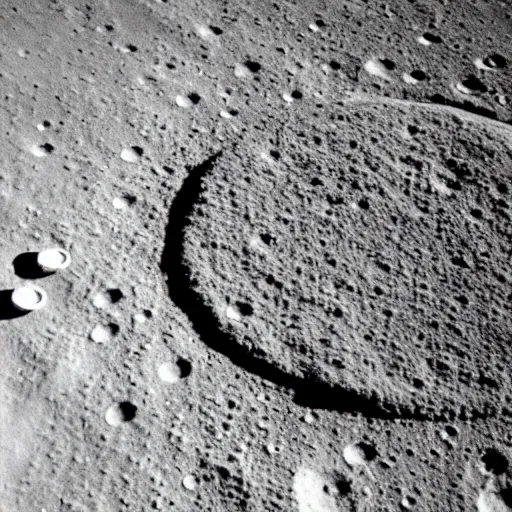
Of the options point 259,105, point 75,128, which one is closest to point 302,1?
point 259,105

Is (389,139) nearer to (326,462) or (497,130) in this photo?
(497,130)

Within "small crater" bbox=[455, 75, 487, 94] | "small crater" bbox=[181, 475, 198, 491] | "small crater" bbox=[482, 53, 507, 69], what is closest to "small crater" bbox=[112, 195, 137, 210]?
"small crater" bbox=[181, 475, 198, 491]

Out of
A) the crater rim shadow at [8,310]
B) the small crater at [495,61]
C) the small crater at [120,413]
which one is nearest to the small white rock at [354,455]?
the small crater at [120,413]

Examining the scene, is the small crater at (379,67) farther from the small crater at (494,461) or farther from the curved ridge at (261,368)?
the small crater at (494,461)

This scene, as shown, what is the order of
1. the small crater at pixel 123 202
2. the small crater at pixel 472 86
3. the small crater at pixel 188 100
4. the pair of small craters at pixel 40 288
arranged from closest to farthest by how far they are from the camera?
1. the pair of small craters at pixel 40 288
2. the small crater at pixel 123 202
3. the small crater at pixel 188 100
4. the small crater at pixel 472 86

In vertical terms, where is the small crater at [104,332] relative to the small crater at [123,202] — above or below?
below

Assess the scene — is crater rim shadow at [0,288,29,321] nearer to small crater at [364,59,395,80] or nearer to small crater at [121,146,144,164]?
small crater at [121,146,144,164]

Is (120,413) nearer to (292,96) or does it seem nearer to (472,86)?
(292,96)

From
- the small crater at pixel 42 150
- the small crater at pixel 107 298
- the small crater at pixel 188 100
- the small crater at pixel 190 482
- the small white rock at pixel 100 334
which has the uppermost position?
the small crater at pixel 188 100
